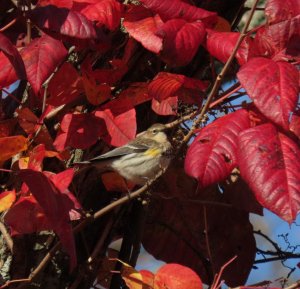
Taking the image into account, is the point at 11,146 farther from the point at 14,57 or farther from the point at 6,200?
the point at 14,57

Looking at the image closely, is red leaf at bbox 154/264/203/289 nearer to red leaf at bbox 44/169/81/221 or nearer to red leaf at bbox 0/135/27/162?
red leaf at bbox 44/169/81/221

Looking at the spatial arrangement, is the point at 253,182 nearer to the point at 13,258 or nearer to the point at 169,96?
the point at 169,96

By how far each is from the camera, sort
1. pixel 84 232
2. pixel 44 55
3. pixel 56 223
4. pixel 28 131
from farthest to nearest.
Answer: pixel 84 232
pixel 28 131
pixel 44 55
pixel 56 223

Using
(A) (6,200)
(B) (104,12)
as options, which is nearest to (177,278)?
(A) (6,200)

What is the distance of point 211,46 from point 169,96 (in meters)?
0.24

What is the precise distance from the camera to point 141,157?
296 cm

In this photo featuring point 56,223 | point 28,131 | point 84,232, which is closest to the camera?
point 56,223

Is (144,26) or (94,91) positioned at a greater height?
(144,26)

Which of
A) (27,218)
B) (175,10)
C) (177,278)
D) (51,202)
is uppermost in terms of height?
(175,10)

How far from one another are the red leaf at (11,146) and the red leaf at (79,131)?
0.11 metres

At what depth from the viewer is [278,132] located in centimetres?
168

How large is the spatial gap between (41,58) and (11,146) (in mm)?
358

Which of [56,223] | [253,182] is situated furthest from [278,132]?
[56,223]

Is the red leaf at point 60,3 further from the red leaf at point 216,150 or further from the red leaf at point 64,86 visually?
the red leaf at point 216,150
